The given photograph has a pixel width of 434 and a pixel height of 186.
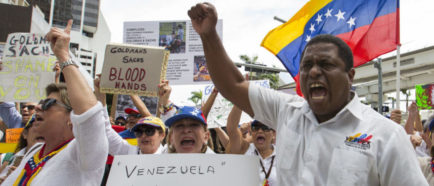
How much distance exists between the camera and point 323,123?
1573 millimetres

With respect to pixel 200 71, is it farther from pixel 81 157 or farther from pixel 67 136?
pixel 81 157

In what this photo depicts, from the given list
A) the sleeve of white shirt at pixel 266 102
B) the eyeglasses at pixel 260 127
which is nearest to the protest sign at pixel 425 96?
the eyeglasses at pixel 260 127

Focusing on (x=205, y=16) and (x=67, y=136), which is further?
(x=67, y=136)

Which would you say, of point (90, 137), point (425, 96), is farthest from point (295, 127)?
point (425, 96)

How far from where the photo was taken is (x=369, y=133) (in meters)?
1.46

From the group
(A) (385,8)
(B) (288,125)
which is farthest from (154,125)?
(A) (385,8)

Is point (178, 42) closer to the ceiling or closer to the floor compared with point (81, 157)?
closer to the ceiling

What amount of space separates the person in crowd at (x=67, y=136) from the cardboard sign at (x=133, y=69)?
1955mm

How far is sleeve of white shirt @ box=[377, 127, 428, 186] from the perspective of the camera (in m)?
1.40

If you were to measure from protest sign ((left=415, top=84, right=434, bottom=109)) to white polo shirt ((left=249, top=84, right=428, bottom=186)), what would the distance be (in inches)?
355

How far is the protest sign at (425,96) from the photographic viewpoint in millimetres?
9203

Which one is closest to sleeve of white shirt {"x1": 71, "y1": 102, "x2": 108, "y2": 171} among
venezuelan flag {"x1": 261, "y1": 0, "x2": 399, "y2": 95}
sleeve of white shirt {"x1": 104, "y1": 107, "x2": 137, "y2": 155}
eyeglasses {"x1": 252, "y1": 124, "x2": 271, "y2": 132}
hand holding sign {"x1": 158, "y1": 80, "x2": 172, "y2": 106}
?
sleeve of white shirt {"x1": 104, "y1": 107, "x2": 137, "y2": 155}

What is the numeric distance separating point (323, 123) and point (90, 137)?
4.05 ft

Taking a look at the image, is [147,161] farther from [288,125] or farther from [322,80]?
A: [322,80]
